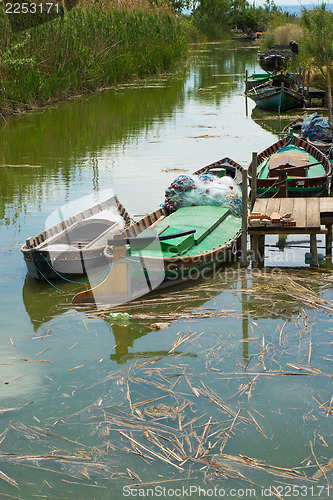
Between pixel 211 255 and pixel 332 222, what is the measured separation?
248 centimetres

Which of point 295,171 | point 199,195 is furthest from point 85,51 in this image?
point 199,195

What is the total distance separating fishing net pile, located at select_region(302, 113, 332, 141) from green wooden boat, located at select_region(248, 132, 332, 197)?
2.22 metres

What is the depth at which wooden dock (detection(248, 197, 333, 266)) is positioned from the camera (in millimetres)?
11594

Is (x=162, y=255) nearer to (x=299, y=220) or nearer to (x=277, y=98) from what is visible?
(x=299, y=220)

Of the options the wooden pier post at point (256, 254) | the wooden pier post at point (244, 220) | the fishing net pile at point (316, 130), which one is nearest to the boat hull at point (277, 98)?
the fishing net pile at point (316, 130)

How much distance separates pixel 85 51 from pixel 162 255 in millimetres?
24805

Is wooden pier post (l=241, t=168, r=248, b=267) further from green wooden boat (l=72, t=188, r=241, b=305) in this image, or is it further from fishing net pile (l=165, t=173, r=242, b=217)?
fishing net pile (l=165, t=173, r=242, b=217)

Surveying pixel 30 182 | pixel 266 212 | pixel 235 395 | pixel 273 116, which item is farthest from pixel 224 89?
pixel 235 395

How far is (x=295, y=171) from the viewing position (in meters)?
15.1

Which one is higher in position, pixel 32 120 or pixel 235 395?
pixel 32 120

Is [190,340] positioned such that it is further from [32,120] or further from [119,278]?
[32,120]

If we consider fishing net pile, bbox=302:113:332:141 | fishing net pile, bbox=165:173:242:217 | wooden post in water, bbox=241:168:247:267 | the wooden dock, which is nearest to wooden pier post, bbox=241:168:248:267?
wooden post in water, bbox=241:168:247:267

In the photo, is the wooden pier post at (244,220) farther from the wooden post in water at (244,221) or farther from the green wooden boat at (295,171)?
the green wooden boat at (295,171)

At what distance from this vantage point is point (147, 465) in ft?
21.9
